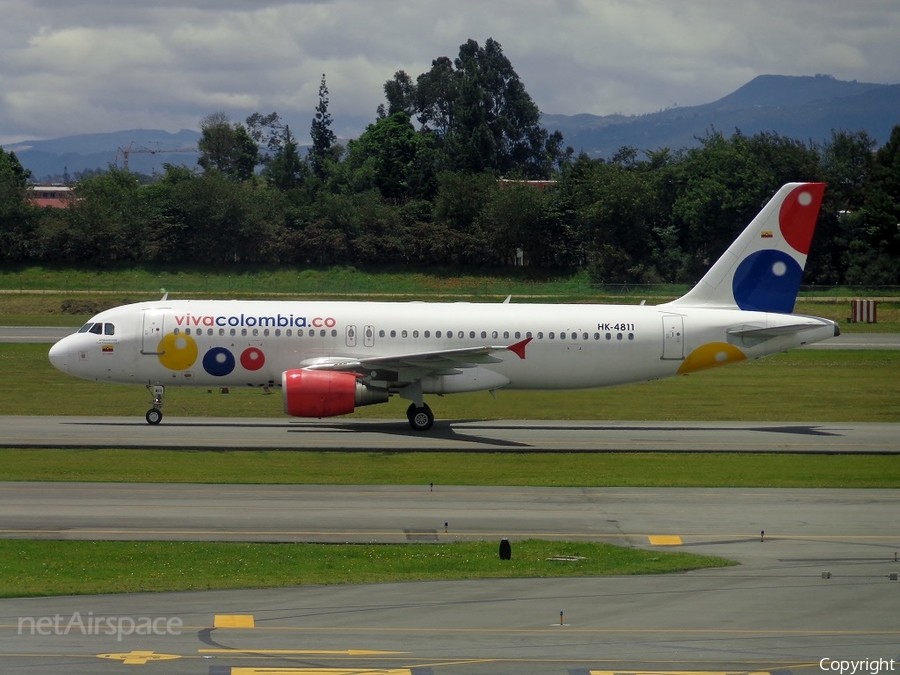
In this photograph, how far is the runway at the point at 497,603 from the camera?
14547mm

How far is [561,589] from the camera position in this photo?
18.4 m

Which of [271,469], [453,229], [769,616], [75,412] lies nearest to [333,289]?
[453,229]

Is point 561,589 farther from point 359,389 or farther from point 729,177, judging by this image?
point 729,177

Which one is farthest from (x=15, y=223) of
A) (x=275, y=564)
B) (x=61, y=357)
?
(x=275, y=564)

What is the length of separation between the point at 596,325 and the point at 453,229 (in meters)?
68.2

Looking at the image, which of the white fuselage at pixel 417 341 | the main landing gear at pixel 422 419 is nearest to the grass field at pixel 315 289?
the white fuselage at pixel 417 341

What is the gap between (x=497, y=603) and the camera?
1750cm

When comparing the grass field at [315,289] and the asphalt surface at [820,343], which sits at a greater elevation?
the grass field at [315,289]

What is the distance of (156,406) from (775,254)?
2216 cm

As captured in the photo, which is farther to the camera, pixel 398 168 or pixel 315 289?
pixel 398 168

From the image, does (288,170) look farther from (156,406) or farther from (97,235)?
(156,406)

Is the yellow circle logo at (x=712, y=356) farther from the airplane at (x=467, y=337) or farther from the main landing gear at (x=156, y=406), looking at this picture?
the main landing gear at (x=156, y=406)

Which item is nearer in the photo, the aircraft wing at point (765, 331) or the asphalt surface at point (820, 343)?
the aircraft wing at point (765, 331)

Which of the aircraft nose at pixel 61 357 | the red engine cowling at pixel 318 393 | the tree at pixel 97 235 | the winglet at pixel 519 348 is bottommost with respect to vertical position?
the red engine cowling at pixel 318 393
